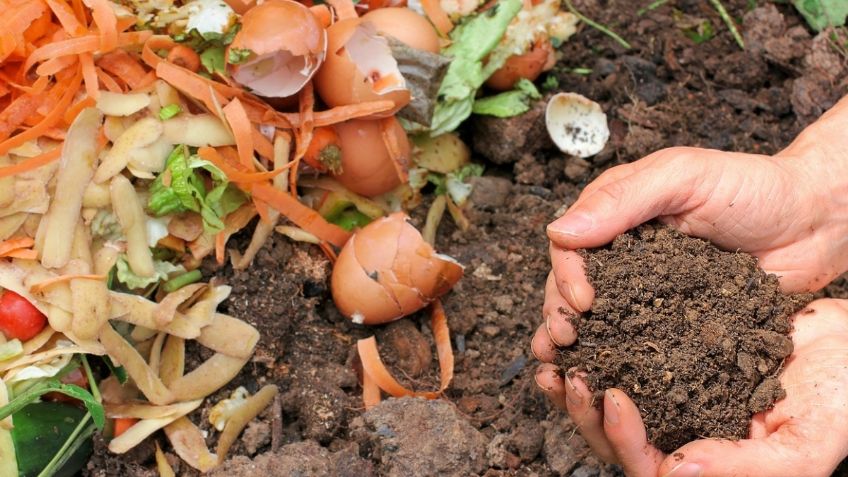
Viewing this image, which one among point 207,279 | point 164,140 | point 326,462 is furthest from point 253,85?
point 326,462

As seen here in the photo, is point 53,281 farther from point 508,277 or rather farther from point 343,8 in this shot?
point 508,277

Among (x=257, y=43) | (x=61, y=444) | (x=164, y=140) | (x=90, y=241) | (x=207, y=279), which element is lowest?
(x=61, y=444)

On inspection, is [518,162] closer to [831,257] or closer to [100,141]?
[831,257]

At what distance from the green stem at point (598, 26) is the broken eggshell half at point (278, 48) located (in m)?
0.96

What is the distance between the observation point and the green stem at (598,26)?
2.88 meters

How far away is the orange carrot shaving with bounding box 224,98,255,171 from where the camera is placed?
225cm

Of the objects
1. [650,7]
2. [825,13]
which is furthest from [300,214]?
[825,13]

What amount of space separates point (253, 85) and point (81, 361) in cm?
78

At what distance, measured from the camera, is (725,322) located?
→ 6.08ft

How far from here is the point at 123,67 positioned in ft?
7.52

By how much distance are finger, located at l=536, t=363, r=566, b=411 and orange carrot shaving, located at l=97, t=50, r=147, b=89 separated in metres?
1.20

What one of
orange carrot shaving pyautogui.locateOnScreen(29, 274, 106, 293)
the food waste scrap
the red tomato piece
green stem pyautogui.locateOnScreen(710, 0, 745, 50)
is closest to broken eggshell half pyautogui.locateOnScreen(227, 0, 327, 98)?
the food waste scrap

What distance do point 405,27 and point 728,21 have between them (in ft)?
3.66

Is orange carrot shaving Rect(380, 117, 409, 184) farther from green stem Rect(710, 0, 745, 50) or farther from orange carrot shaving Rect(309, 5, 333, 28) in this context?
green stem Rect(710, 0, 745, 50)
